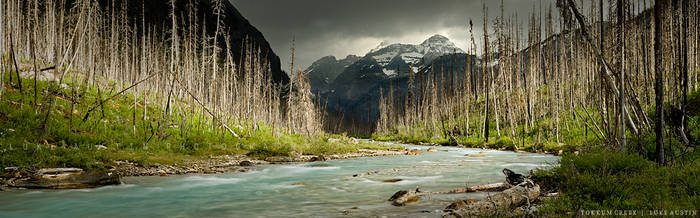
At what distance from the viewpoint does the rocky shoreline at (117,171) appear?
391 inches

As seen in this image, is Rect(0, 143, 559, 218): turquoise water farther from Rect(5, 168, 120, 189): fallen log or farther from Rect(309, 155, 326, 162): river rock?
Rect(309, 155, 326, 162): river rock

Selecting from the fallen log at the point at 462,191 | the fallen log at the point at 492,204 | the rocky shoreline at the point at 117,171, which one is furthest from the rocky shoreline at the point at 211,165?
the fallen log at the point at 492,204

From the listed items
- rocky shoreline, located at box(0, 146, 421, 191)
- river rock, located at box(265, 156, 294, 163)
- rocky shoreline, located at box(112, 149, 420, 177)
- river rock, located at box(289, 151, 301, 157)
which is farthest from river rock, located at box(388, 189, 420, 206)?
river rock, located at box(289, 151, 301, 157)

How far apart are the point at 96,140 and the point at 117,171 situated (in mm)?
4192

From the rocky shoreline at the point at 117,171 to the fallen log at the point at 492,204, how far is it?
10.5m

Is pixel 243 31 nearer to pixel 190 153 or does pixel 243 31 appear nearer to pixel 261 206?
pixel 190 153

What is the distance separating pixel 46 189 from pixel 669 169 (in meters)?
15.7

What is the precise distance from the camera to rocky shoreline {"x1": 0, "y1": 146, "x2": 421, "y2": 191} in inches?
391

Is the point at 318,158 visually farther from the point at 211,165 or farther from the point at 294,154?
the point at 211,165

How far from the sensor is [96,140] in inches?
621

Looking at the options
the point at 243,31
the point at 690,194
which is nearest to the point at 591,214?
the point at 690,194

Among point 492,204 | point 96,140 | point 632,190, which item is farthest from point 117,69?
point 632,190

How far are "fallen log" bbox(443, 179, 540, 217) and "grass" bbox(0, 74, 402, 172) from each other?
33.4 ft

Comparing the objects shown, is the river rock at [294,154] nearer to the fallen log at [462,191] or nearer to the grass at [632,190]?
the fallen log at [462,191]
